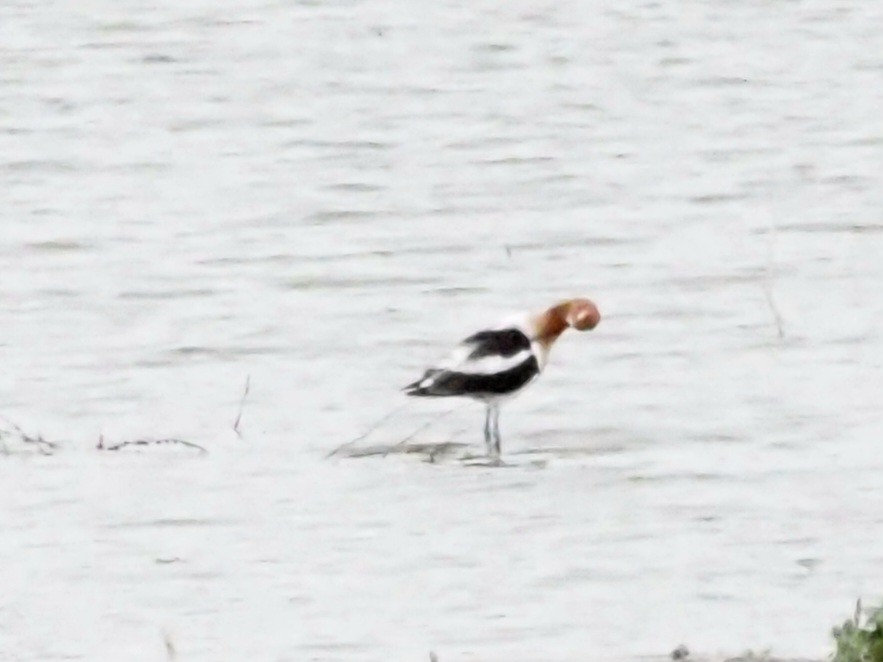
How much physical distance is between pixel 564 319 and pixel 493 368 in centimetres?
56

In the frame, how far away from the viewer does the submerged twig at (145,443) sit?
31.3 ft

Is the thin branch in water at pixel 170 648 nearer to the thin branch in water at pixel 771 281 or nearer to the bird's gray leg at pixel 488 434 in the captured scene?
the bird's gray leg at pixel 488 434

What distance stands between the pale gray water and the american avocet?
180mm

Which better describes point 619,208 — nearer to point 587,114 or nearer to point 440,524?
point 587,114

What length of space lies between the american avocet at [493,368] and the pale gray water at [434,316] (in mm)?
180

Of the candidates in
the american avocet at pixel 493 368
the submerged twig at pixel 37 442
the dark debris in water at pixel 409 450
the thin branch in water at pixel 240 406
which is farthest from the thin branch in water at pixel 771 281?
the submerged twig at pixel 37 442

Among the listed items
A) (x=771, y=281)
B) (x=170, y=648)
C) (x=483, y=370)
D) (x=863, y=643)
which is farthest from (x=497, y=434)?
(x=863, y=643)

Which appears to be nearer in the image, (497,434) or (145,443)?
(145,443)

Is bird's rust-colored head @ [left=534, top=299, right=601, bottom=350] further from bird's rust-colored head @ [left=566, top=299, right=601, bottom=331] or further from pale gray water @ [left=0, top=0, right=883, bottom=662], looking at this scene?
pale gray water @ [left=0, top=0, right=883, bottom=662]

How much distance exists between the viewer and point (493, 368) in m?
9.94

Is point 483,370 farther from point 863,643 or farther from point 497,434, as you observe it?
point 863,643

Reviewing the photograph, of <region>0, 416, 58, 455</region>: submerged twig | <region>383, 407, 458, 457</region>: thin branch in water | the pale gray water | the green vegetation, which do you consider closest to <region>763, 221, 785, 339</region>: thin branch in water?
the pale gray water

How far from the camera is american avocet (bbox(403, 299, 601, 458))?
9883mm

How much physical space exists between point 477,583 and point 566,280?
5.05 metres
